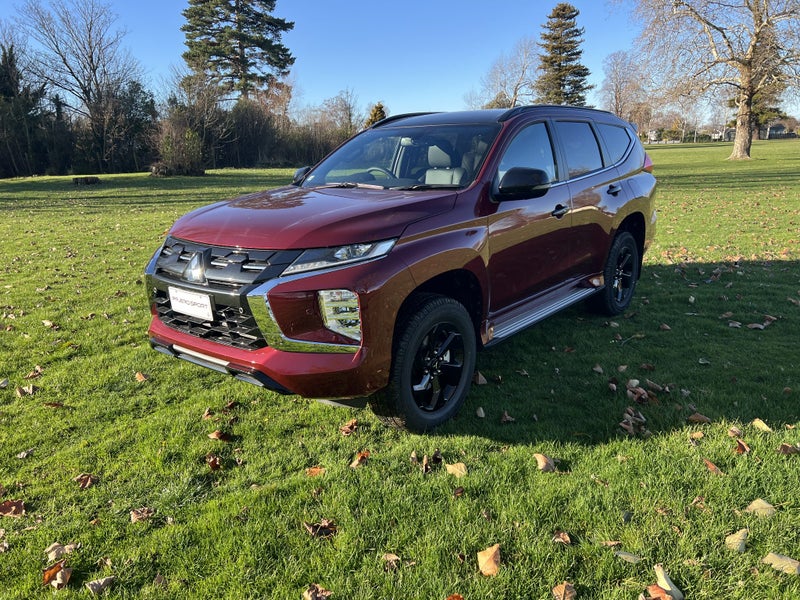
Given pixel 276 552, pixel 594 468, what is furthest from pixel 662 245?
pixel 276 552

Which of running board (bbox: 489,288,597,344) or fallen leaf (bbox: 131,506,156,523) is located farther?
running board (bbox: 489,288,597,344)

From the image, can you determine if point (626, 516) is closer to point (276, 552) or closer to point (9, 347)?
point (276, 552)

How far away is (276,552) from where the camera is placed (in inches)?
93.2

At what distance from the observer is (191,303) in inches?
121

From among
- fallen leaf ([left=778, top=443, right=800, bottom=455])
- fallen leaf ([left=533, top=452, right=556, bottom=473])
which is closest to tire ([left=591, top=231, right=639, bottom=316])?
fallen leaf ([left=778, top=443, right=800, bottom=455])

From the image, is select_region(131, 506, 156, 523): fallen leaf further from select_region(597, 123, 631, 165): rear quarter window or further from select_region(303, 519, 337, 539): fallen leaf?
select_region(597, 123, 631, 165): rear quarter window

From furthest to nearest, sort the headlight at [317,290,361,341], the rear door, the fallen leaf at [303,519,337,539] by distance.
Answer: the rear door
the headlight at [317,290,361,341]
the fallen leaf at [303,519,337,539]

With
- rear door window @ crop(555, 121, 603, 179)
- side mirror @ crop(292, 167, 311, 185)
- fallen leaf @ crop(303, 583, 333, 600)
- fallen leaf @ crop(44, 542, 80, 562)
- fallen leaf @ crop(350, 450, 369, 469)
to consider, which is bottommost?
fallen leaf @ crop(303, 583, 333, 600)

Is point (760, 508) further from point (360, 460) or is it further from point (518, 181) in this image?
point (518, 181)

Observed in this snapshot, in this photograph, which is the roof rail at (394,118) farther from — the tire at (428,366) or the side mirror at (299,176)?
the tire at (428,366)

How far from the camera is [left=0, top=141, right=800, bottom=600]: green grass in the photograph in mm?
2252

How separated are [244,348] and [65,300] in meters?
4.56

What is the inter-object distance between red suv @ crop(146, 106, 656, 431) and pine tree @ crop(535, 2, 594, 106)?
62652 millimetres

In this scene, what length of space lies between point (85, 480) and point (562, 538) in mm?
2542
